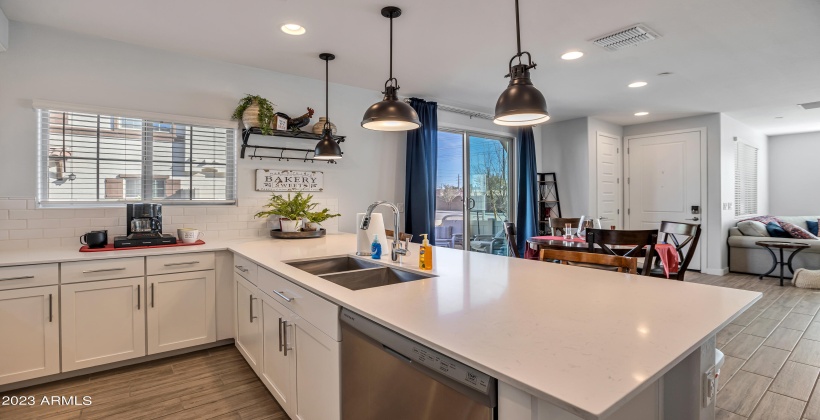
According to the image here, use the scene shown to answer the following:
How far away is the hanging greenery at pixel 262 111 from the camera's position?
3.52m

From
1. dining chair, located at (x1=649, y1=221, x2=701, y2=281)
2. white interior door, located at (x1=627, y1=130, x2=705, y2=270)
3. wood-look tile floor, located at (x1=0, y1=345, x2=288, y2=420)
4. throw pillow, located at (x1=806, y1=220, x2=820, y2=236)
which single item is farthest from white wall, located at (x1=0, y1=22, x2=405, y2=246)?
throw pillow, located at (x1=806, y1=220, x2=820, y2=236)

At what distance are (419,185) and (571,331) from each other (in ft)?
12.0

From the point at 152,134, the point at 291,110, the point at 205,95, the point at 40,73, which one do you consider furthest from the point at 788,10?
the point at 40,73

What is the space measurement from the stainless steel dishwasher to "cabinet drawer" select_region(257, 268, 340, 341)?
83 millimetres

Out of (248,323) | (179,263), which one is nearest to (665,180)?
(248,323)

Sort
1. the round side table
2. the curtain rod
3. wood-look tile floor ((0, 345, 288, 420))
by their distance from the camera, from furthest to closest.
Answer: the round side table → the curtain rod → wood-look tile floor ((0, 345, 288, 420))

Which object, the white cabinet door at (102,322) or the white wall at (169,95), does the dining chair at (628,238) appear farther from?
the white cabinet door at (102,322)

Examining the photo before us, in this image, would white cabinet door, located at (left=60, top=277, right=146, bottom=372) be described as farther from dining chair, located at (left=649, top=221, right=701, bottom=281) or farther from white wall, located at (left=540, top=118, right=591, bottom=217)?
white wall, located at (left=540, top=118, right=591, bottom=217)

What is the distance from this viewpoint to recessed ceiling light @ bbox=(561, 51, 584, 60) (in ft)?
11.4

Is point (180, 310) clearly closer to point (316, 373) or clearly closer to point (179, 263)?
point (179, 263)

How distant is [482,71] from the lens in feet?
12.9

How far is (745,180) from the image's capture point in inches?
277

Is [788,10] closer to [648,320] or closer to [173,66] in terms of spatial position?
[648,320]

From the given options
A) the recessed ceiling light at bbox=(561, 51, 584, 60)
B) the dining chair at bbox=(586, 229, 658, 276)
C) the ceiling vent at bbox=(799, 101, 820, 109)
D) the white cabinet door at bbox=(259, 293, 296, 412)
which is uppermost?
the ceiling vent at bbox=(799, 101, 820, 109)
